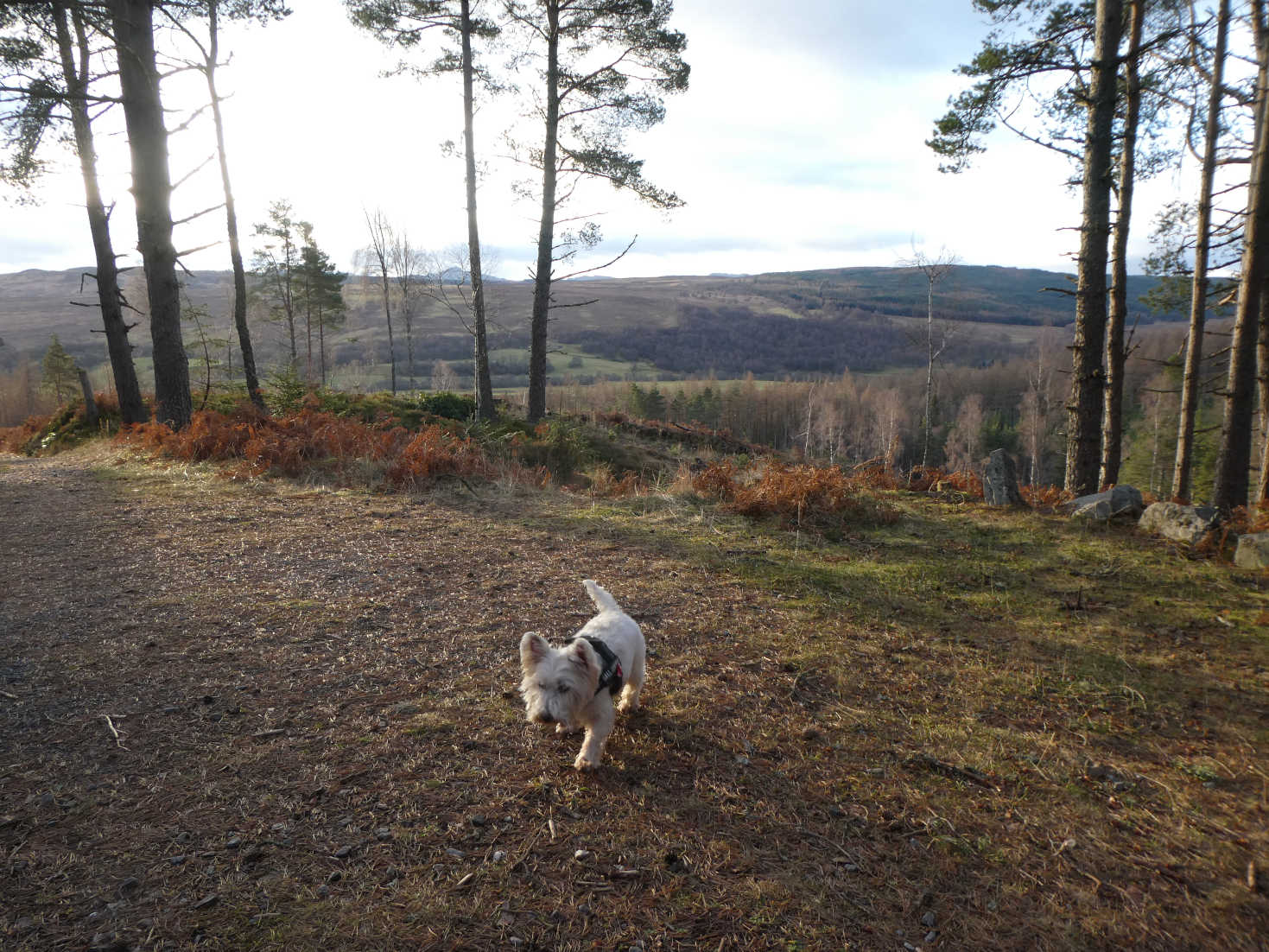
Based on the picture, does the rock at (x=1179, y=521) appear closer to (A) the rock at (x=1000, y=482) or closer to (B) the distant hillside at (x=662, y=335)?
(A) the rock at (x=1000, y=482)

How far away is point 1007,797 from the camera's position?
3.13 metres

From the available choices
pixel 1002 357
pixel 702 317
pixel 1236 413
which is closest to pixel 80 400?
pixel 1236 413

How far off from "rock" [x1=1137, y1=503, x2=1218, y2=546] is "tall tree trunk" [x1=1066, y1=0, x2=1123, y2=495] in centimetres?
147

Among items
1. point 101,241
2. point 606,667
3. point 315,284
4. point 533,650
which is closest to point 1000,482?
point 606,667

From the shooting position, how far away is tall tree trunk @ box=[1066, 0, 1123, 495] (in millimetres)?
8477

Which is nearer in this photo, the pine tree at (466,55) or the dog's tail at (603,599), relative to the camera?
the dog's tail at (603,599)

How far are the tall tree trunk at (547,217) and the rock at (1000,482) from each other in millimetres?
11018

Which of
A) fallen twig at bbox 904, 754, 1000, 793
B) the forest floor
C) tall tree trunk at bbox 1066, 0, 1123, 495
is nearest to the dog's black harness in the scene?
the forest floor

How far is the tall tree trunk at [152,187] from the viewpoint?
10.9m

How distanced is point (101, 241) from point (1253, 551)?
66.9ft

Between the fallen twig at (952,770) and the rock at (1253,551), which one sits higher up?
the rock at (1253,551)

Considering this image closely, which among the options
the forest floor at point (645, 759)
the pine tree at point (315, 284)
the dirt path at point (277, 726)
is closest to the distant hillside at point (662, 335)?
the pine tree at point (315, 284)

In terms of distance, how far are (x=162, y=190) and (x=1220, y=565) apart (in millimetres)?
16006

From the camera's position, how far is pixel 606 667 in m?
3.37
